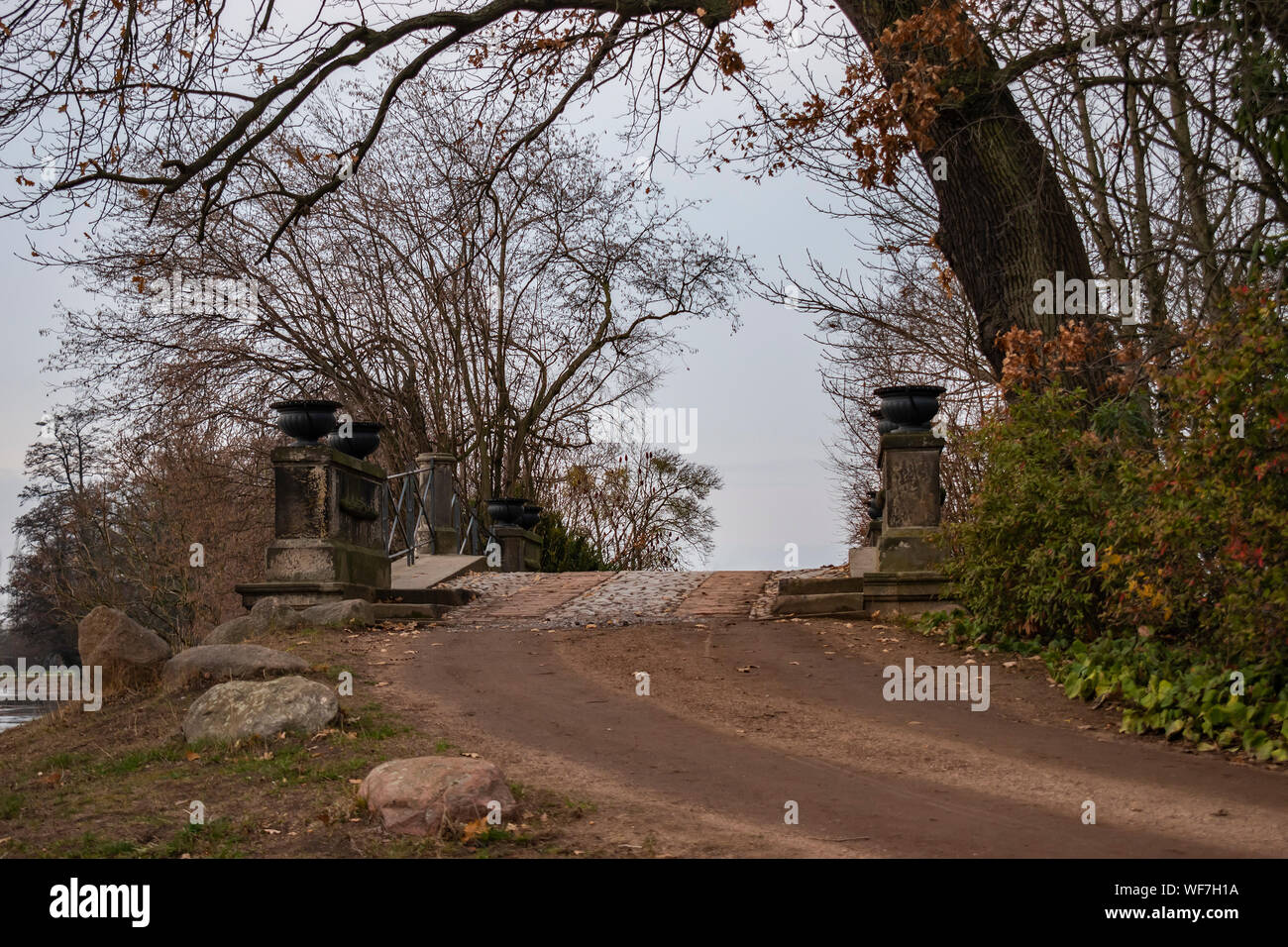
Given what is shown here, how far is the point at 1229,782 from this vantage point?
587 centimetres

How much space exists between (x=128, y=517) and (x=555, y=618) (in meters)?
12.5

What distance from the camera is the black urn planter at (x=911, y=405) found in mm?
10883

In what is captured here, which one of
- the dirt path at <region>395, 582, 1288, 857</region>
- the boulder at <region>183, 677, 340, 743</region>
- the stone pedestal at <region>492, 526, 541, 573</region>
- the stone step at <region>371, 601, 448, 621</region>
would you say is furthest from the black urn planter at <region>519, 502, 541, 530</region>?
the boulder at <region>183, 677, 340, 743</region>

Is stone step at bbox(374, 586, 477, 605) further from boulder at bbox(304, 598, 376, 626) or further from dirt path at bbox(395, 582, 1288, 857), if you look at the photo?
dirt path at bbox(395, 582, 1288, 857)

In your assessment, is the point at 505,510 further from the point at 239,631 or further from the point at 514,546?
the point at 239,631

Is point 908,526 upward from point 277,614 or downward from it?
upward

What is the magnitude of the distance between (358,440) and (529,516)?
735 centimetres

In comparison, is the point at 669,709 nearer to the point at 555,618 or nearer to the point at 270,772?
the point at 270,772

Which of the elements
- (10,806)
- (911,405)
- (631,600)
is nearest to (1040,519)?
(911,405)

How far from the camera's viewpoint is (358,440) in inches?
495

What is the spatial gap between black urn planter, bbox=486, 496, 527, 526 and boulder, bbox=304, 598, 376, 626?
7.99 metres

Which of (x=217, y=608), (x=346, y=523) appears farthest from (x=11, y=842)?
(x=217, y=608)

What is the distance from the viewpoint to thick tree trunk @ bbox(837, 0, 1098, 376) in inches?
386

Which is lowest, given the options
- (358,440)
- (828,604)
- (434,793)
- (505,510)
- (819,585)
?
(434,793)
